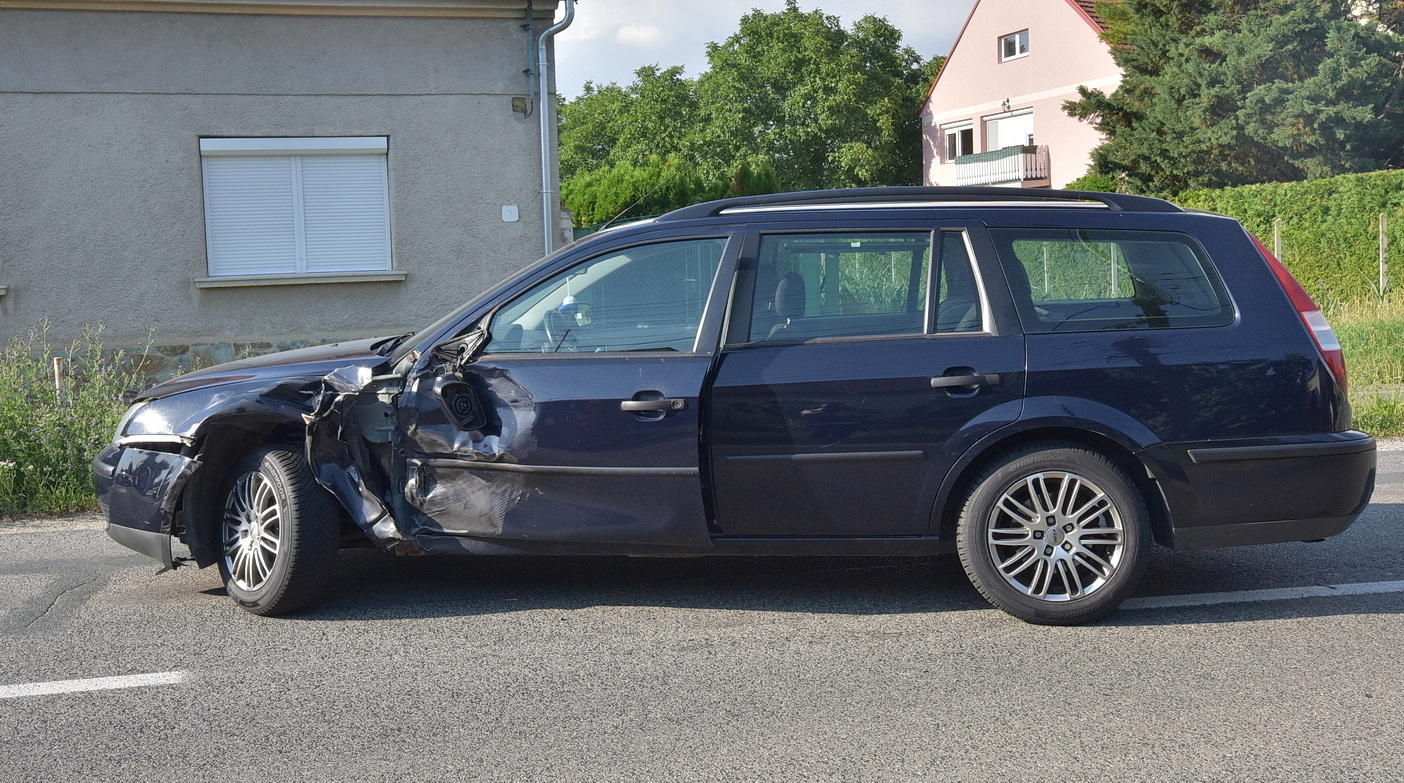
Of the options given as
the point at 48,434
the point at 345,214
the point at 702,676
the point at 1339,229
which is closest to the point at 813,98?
the point at 1339,229

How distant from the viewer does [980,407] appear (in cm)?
478

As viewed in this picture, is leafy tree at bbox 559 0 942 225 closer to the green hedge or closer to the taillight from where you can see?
the green hedge

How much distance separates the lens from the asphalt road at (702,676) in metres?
3.61

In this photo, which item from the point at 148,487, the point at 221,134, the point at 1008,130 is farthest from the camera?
the point at 1008,130

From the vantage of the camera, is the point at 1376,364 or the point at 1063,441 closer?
the point at 1063,441

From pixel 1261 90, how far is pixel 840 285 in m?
28.5

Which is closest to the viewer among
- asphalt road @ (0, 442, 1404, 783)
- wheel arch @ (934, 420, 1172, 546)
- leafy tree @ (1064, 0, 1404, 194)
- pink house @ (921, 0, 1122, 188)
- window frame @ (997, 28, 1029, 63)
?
asphalt road @ (0, 442, 1404, 783)

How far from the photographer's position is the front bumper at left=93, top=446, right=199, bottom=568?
5.12 meters

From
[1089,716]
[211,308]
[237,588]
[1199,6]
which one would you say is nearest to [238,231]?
[211,308]

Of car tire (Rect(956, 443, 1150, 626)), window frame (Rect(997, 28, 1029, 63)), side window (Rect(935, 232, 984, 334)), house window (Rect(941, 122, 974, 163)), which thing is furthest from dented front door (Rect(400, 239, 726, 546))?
house window (Rect(941, 122, 974, 163))

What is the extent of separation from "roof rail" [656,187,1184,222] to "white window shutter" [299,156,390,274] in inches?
358

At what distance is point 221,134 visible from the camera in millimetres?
13016

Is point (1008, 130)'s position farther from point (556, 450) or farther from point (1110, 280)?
point (556, 450)

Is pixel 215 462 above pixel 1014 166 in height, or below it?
below
